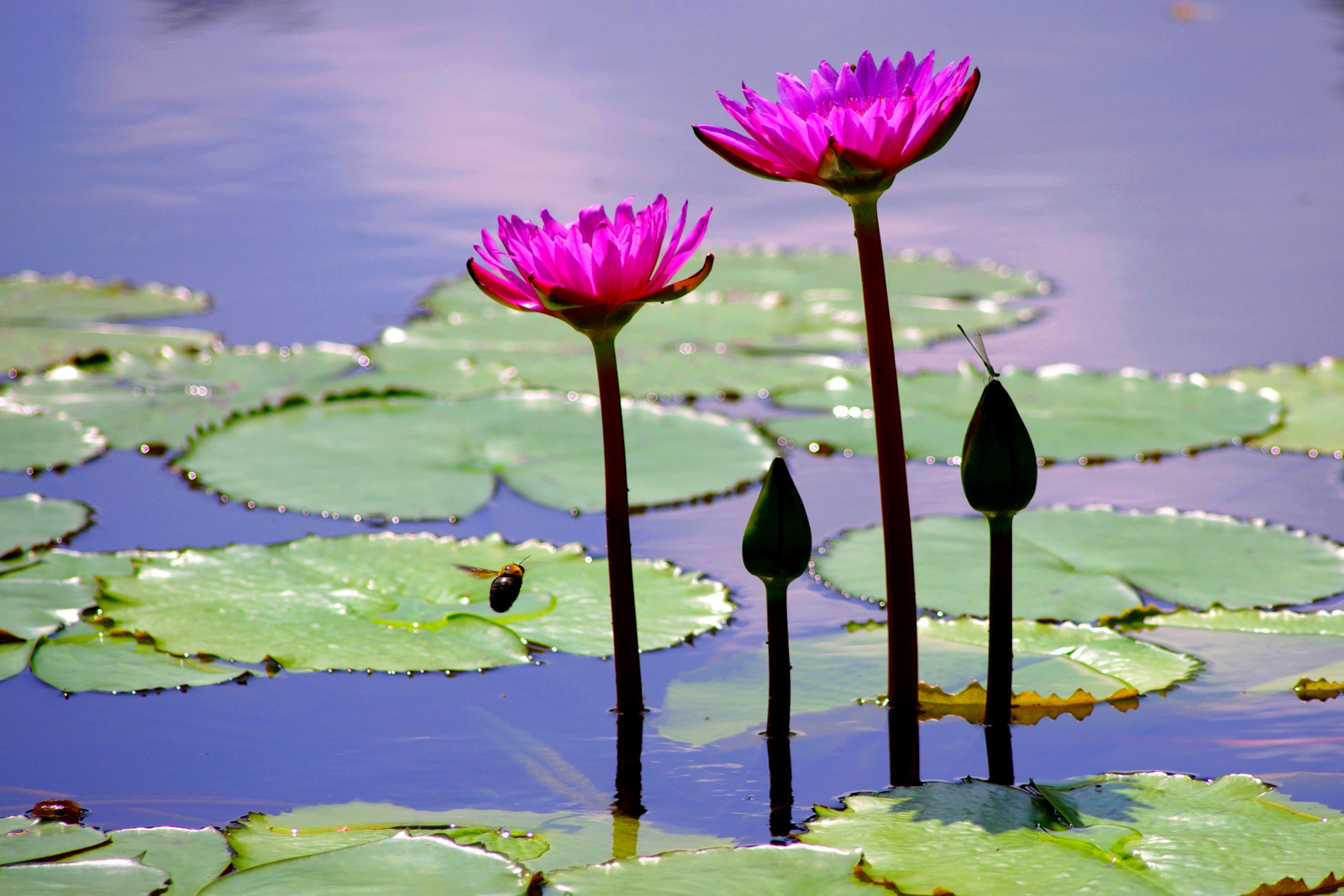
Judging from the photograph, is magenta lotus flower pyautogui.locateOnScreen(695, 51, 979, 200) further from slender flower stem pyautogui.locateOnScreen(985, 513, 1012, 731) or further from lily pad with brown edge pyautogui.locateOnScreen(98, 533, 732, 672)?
lily pad with brown edge pyautogui.locateOnScreen(98, 533, 732, 672)

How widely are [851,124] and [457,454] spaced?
136 cm

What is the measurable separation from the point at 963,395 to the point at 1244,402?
54cm

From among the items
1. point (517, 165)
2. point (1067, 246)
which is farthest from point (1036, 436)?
point (517, 165)

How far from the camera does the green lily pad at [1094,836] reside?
40.3 inches

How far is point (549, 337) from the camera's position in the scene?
3.26 metres

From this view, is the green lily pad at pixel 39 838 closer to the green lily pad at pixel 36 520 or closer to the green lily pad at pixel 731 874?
the green lily pad at pixel 731 874

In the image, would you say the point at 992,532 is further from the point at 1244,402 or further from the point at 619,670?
the point at 1244,402

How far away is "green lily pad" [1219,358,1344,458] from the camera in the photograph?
7.53 feet

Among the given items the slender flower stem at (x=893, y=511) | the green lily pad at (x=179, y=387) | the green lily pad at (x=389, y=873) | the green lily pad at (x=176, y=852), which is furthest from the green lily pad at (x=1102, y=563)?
the green lily pad at (x=179, y=387)

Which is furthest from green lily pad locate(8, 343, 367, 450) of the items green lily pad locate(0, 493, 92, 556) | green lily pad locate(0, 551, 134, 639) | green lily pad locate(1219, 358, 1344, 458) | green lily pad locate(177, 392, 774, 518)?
green lily pad locate(1219, 358, 1344, 458)

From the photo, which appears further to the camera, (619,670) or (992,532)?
(619,670)

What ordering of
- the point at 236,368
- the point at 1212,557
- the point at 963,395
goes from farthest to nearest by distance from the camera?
the point at 236,368, the point at 963,395, the point at 1212,557

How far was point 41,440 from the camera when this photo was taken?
7.79 ft

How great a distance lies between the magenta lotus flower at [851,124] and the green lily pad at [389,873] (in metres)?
0.66
